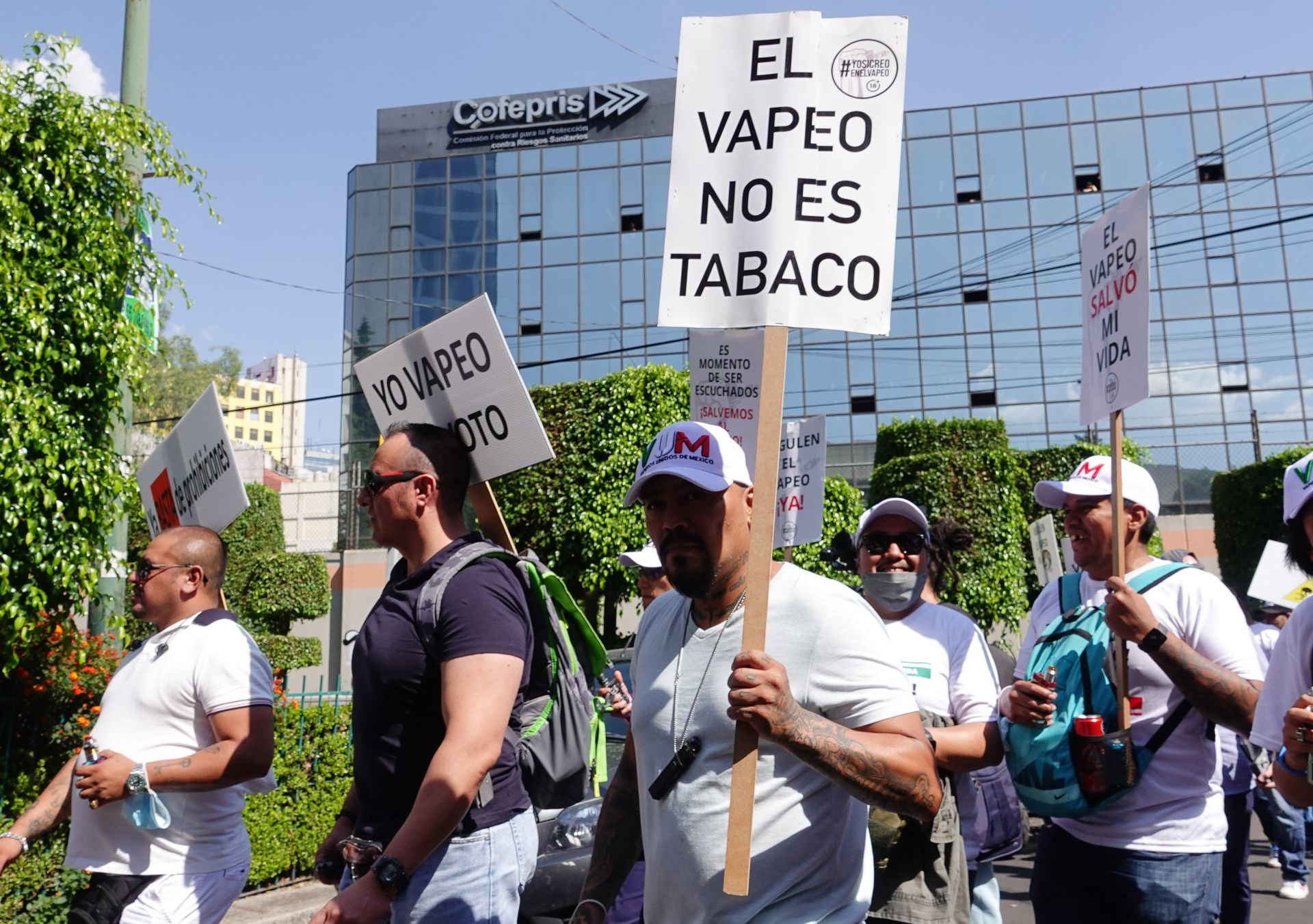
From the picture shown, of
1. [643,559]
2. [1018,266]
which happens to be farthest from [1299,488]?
[1018,266]

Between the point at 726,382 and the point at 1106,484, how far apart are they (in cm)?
251

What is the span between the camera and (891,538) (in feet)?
14.7

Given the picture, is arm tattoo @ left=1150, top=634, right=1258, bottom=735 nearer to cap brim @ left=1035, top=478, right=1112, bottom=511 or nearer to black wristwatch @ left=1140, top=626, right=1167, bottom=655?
black wristwatch @ left=1140, top=626, right=1167, bottom=655

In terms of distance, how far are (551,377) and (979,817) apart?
36119mm

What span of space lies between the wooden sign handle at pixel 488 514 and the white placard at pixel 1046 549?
5124 mm

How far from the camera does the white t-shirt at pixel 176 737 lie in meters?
3.53

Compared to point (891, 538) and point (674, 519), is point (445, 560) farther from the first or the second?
point (891, 538)

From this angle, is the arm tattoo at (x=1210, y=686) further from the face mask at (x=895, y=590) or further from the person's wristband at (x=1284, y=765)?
the face mask at (x=895, y=590)

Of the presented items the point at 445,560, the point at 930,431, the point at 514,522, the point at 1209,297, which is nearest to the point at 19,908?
the point at 445,560

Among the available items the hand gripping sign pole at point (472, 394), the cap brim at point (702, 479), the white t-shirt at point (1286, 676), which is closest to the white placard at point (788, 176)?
the cap brim at point (702, 479)

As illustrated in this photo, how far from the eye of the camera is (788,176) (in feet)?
9.59

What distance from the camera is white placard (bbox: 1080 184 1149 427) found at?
4.00 meters

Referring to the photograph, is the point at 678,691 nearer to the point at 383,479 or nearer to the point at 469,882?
the point at 469,882

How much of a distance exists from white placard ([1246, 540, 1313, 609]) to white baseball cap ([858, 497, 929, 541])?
15.6 feet
